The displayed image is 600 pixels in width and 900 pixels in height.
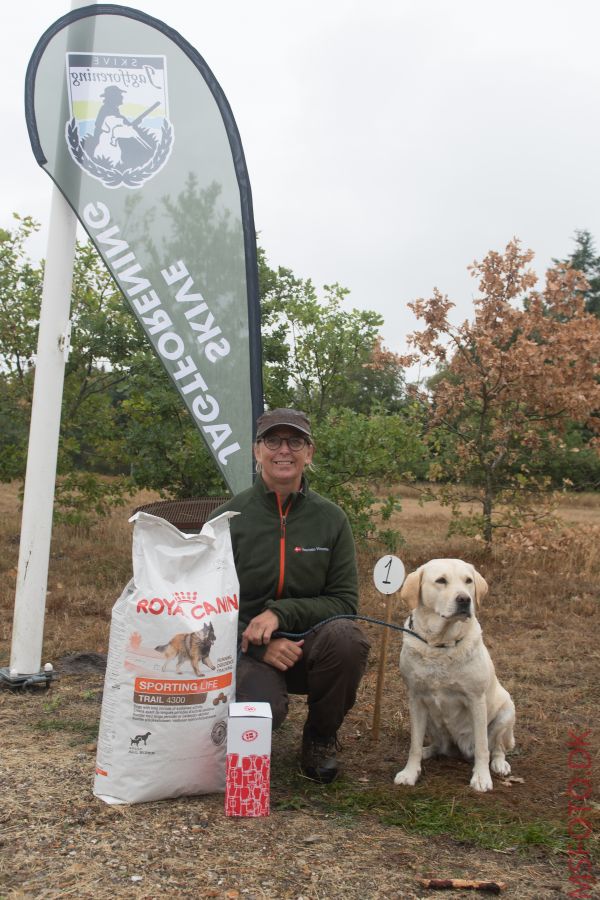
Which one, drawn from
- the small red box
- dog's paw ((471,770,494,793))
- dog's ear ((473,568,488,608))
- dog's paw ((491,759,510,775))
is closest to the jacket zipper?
the small red box

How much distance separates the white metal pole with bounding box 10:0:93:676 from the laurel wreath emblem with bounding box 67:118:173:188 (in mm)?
220

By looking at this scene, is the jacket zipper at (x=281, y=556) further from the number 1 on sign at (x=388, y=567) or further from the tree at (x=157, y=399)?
the tree at (x=157, y=399)

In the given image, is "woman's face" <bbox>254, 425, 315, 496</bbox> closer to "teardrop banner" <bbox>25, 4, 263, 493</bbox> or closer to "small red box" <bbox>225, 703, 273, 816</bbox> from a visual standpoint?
"teardrop banner" <bbox>25, 4, 263, 493</bbox>

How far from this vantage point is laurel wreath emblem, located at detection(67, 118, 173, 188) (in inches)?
164

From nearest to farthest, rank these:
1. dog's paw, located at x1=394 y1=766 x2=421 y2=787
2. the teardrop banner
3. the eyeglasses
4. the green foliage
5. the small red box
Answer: the small red box
dog's paw, located at x1=394 y1=766 x2=421 y2=787
the eyeglasses
the teardrop banner
the green foliage

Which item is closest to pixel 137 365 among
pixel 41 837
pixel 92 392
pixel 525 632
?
pixel 92 392

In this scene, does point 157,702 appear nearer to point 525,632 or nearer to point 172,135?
point 172,135

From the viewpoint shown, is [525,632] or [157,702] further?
[525,632]

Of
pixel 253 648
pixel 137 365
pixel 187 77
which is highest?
pixel 187 77

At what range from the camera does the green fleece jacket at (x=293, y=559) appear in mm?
3379

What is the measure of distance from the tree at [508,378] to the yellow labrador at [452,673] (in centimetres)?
528

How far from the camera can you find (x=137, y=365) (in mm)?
7715

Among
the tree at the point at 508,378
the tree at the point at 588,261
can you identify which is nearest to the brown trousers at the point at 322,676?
the tree at the point at 508,378

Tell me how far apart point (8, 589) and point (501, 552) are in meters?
5.16
